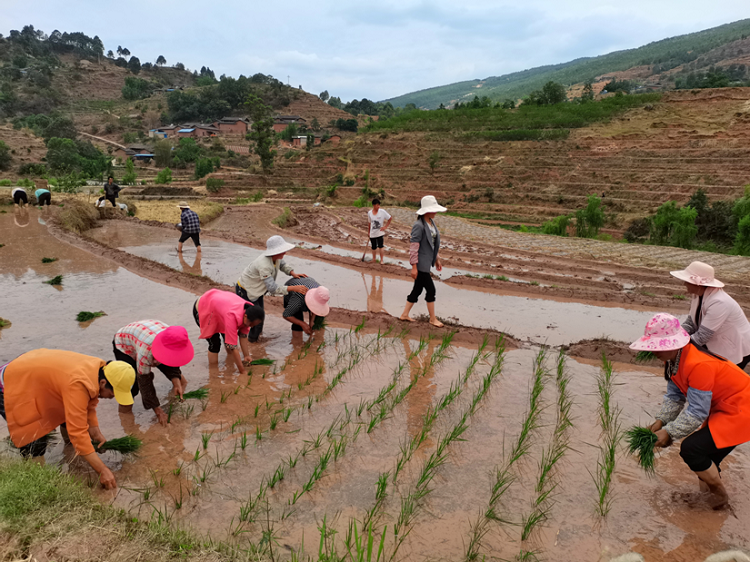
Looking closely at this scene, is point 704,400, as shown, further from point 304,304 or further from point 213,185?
point 213,185

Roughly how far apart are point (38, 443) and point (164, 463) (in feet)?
3.10

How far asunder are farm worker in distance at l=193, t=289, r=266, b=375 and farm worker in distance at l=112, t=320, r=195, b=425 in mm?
642

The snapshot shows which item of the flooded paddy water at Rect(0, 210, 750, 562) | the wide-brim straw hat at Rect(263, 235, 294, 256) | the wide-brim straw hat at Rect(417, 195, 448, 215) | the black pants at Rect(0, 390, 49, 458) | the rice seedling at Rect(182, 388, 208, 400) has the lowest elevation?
the flooded paddy water at Rect(0, 210, 750, 562)

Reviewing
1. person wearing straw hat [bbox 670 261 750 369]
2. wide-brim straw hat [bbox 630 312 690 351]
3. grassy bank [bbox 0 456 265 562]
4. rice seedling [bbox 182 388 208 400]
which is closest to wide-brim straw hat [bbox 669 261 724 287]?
person wearing straw hat [bbox 670 261 750 369]

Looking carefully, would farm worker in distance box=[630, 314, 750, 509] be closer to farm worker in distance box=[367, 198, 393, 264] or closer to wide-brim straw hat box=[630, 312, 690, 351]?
wide-brim straw hat box=[630, 312, 690, 351]

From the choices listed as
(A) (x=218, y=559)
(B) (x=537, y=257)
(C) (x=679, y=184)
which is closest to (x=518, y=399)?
(A) (x=218, y=559)

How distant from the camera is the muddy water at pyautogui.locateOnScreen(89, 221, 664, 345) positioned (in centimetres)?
713

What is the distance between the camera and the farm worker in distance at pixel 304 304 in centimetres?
569

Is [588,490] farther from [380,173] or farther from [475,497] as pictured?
[380,173]

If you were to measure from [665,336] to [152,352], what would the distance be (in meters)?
3.89

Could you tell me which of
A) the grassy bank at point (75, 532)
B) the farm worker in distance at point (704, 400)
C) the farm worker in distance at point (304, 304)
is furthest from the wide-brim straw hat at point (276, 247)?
the farm worker in distance at point (704, 400)

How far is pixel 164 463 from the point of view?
3.57 metres

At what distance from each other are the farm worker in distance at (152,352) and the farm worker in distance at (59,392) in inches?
20.6

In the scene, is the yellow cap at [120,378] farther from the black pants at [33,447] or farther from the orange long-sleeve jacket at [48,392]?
the black pants at [33,447]
